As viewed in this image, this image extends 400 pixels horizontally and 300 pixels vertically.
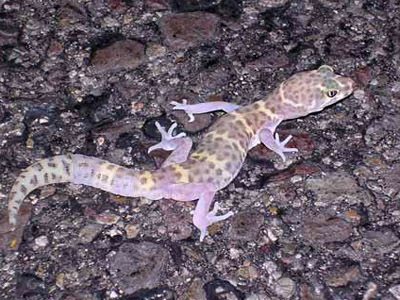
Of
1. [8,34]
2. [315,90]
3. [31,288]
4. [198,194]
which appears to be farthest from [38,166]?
[315,90]

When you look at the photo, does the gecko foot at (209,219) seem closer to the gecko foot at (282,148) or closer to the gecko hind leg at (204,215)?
the gecko hind leg at (204,215)

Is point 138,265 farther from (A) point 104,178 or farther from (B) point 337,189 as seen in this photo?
(B) point 337,189

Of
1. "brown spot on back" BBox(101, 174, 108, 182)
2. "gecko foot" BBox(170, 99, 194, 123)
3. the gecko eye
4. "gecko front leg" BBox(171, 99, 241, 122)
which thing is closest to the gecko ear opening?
the gecko eye

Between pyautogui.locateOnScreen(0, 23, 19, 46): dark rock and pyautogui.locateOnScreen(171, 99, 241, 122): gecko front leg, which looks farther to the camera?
pyautogui.locateOnScreen(0, 23, 19, 46): dark rock

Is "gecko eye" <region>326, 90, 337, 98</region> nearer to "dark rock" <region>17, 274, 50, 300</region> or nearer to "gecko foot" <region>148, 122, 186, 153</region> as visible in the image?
"gecko foot" <region>148, 122, 186, 153</region>

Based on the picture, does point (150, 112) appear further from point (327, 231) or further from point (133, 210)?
point (327, 231)

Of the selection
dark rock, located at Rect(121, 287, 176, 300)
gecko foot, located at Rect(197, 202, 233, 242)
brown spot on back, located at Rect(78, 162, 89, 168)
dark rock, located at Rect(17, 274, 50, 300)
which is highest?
brown spot on back, located at Rect(78, 162, 89, 168)

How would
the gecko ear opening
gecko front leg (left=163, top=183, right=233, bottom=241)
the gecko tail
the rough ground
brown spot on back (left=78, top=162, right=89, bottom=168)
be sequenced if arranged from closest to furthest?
1. the rough ground
2. the gecko tail
3. gecko front leg (left=163, top=183, right=233, bottom=241)
4. brown spot on back (left=78, top=162, right=89, bottom=168)
5. the gecko ear opening

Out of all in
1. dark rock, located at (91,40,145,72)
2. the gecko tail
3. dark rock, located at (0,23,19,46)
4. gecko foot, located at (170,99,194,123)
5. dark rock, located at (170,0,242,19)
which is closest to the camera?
the gecko tail
